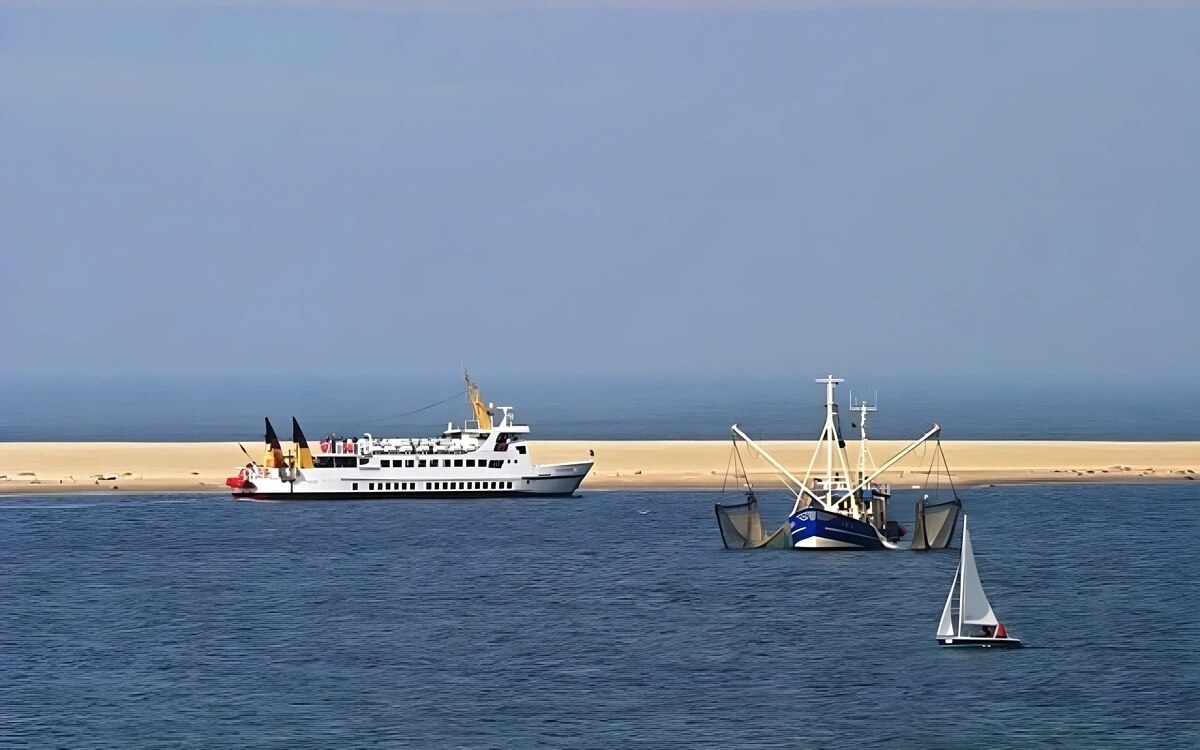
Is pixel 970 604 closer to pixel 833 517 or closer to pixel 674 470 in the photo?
pixel 833 517

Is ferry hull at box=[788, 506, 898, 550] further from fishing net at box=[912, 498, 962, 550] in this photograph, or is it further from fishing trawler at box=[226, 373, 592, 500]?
fishing trawler at box=[226, 373, 592, 500]

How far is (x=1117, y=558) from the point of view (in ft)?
362

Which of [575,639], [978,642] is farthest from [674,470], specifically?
[978,642]

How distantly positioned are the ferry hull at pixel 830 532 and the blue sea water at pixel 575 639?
6.23 ft

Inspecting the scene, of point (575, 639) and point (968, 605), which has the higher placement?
point (968, 605)

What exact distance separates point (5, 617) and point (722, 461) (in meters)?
109

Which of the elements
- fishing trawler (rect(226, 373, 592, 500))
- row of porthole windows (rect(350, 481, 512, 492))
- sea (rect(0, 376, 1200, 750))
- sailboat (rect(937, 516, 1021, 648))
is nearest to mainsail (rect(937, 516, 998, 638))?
sailboat (rect(937, 516, 1021, 648))

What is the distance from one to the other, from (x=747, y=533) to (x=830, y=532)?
304 inches

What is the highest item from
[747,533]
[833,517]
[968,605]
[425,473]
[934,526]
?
[425,473]

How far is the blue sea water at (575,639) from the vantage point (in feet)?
218

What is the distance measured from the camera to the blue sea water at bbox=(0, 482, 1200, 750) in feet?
218

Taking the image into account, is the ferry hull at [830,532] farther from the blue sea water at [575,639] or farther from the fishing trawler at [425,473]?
the fishing trawler at [425,473]

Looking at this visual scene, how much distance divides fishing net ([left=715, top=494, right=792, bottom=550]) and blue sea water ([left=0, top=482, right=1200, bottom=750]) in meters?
3.26

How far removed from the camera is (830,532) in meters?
112
